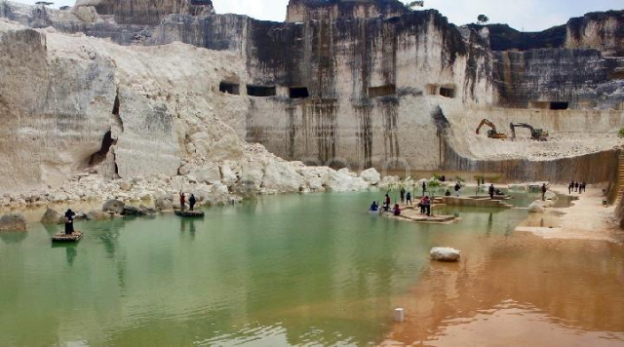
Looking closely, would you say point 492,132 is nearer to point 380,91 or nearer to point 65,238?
point 380,91

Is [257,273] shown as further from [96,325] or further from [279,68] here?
[279,68]

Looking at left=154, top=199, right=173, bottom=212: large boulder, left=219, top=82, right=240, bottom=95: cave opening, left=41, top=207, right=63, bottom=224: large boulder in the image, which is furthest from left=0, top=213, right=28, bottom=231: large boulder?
left=219, top=82, right=240, bottom=95: cave opening

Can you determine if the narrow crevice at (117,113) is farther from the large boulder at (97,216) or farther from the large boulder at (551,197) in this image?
the large boulder at (551,197)

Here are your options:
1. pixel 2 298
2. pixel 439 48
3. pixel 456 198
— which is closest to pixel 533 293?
pixel 2 298

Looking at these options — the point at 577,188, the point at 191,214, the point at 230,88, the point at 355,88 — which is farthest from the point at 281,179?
the point at 577,188

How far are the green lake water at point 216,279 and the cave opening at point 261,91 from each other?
24.9 meters

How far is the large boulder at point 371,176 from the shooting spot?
130 feet

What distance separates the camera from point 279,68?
151 feet

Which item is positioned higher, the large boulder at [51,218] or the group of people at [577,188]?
the large boulder at [51,218]

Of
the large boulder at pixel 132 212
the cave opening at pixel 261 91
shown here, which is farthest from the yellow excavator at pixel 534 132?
the large boulder at pixel 132 212

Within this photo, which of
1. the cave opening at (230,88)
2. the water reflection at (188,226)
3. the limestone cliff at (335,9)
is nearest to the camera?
the water reflection at (188,226)

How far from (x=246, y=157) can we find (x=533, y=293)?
28705mm

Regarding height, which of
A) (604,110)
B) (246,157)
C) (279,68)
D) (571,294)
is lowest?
(571,294)

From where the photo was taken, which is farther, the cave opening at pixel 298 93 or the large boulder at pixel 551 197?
the cave opening at pixel 298 93
